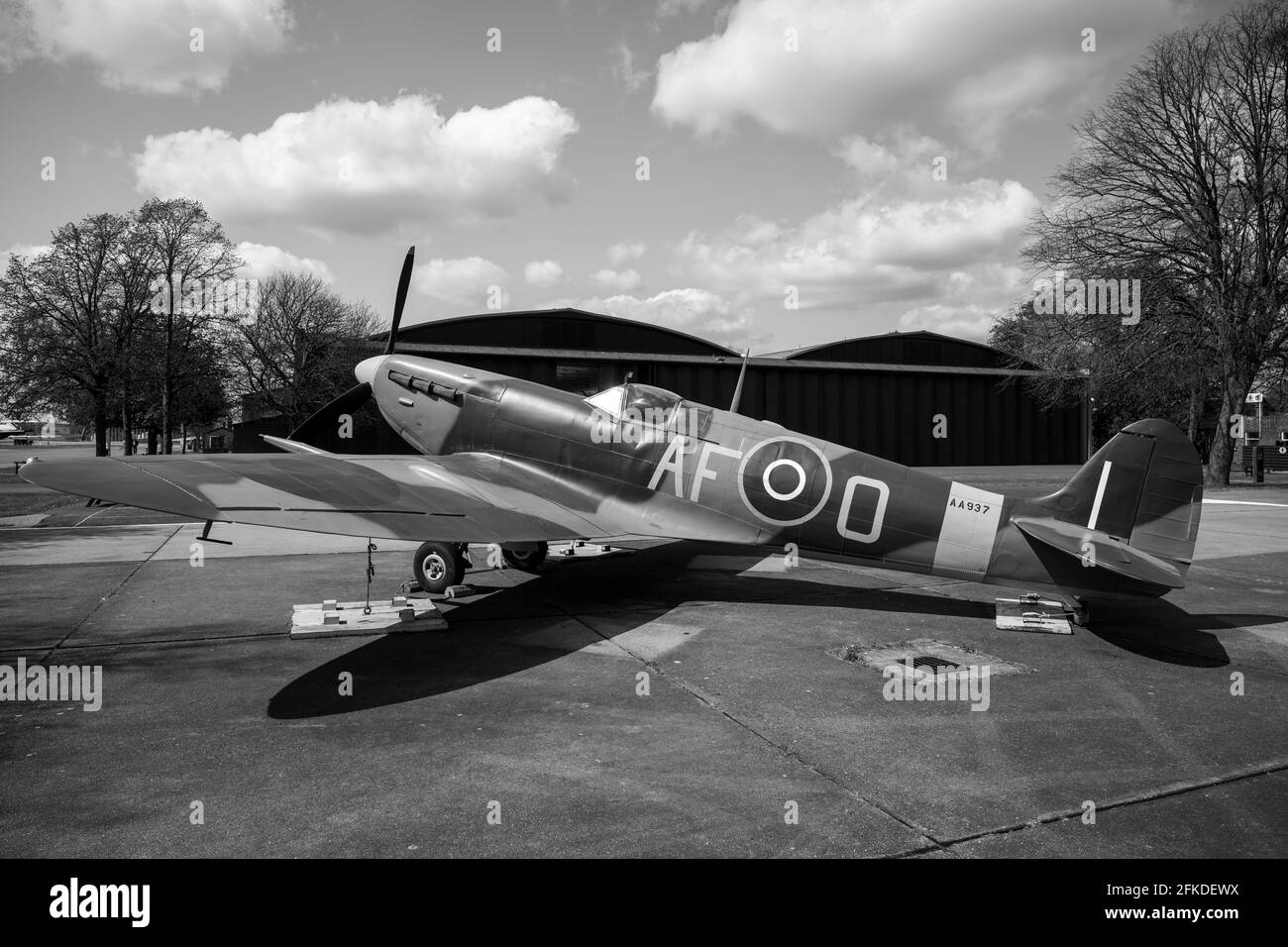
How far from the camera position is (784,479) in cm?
916

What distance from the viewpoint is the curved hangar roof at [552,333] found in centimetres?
3800

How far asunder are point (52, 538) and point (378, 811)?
15267 millimetres

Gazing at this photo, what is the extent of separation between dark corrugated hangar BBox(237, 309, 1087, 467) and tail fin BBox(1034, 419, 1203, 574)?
30.9 meters

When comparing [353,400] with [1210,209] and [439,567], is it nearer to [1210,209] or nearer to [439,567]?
[439,567]

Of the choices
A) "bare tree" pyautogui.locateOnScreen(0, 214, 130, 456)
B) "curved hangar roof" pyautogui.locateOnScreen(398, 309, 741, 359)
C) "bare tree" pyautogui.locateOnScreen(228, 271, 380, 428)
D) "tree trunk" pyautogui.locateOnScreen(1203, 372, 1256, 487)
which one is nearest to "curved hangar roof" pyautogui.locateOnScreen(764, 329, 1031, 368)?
"curved hangar roof" pyautogui.locateOnScreen(398, 309, 741, 359)

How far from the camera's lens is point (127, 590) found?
10344mm

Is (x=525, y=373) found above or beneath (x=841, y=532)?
above

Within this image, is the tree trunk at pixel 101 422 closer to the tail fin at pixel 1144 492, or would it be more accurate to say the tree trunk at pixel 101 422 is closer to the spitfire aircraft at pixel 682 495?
the spitfire aircraft at pixel 682 495

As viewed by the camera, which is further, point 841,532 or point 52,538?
point 52,538
